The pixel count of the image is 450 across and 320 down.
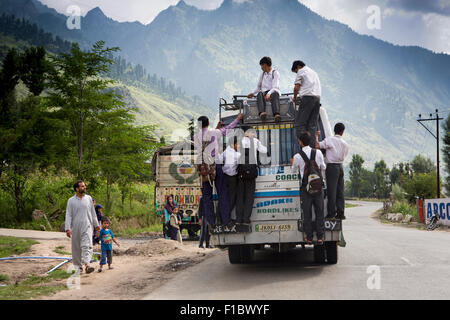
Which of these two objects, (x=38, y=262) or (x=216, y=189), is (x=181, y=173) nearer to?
(x=38, y=262)

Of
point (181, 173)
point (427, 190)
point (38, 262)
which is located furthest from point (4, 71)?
point (427, 190)

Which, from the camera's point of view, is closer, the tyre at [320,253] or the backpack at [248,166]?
the backpack at [248,166]

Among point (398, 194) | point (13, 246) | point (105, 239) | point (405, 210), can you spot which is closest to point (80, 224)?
point (105, 239)

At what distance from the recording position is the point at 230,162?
25.8 feet

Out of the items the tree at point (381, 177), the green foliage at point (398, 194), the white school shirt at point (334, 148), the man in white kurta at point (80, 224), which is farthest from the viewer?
the tree at point (381, 177)

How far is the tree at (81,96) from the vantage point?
64.2ft

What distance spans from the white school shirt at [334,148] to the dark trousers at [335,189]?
0.40 feet

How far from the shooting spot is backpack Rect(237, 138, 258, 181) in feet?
25.5

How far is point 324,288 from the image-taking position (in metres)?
6.52

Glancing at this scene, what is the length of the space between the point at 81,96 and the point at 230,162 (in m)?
13.9

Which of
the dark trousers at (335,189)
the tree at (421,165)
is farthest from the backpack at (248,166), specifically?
the tree at (421,165)

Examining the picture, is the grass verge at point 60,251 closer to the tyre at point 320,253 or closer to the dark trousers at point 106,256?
the dark trousers at point 106,256

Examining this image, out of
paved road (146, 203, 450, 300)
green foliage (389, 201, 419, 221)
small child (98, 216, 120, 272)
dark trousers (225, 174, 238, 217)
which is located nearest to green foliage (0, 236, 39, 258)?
small child (98, 216, 120, 272)
